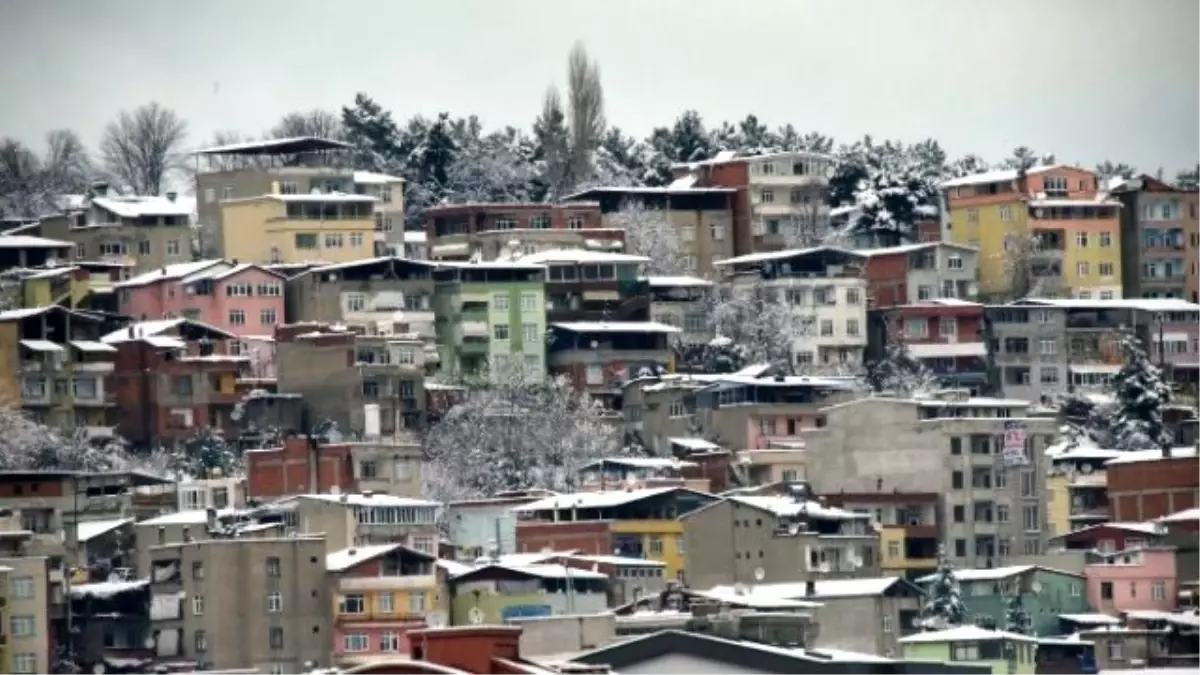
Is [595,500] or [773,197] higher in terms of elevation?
[773,197]

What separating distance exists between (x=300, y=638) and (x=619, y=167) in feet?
135

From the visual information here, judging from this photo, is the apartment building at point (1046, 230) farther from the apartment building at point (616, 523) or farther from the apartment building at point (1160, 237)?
the apartment building at point (616, 523)

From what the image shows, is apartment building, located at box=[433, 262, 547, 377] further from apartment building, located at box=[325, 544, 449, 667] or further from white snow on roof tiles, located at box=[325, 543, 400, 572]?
apartment building, located at box=[325, 544, 449, 667]

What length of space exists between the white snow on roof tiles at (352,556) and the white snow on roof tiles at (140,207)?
84.1 feet

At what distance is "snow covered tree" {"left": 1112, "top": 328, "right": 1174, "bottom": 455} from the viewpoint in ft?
284

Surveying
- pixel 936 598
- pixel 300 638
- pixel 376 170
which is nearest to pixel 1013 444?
pixel 936 598

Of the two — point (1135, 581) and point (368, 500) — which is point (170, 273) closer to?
point (368, 500)

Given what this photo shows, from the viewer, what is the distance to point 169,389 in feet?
273

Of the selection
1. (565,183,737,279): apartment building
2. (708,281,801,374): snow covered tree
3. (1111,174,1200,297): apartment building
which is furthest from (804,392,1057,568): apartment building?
(1111,174,1200,297): apartment building

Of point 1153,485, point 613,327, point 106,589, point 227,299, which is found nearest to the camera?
point 106,589

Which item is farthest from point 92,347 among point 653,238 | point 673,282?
point 653,238

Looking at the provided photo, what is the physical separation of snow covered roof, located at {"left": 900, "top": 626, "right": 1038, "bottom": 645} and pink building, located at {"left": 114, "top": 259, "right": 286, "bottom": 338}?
23773 mm

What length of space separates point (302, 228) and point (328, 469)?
15.9m

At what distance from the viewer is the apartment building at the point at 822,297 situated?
92.1m
